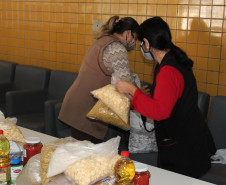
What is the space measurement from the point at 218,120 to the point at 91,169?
6.03 ft

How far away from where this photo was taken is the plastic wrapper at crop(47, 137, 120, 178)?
138 cm

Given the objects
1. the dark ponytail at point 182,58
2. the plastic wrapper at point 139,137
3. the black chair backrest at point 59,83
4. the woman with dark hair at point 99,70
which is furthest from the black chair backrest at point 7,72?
the dark ponytail at point 182,58

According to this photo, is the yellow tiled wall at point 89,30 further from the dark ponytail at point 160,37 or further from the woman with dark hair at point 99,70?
the dark ponytail at point 160,37

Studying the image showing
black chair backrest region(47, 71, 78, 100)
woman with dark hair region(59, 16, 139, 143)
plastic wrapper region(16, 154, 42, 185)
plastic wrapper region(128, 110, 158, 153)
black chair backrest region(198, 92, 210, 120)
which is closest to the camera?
plastic wrapper region(16, 154, 42, 185)

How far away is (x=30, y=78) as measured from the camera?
4.30 m

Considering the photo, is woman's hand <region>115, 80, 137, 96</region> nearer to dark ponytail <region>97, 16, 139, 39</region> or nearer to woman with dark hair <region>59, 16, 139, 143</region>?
woman with dark hair <region>59, 16, 139, 143</region>

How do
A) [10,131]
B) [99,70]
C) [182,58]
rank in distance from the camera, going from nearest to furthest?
[10,131] → [182,58] → [99,70]

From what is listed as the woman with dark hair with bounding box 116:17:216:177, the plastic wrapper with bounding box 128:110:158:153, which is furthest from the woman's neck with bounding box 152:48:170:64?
the plastic wrapper with bounding box 128:110:158:153

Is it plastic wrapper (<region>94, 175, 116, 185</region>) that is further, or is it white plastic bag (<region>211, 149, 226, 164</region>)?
white plastic bag (<region>211, 149, 226, 164</region>)

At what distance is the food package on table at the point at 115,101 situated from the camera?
2.10 metres

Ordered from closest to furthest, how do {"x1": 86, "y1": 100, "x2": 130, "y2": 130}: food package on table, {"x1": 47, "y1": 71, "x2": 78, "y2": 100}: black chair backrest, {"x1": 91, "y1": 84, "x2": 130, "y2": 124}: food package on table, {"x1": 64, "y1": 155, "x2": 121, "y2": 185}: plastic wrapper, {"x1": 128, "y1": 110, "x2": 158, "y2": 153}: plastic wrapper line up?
{"x1": 64, "y1": 155, "x2": 121, "y2": 185}: plastic wrapper → {"x1": 91, "y1": 84, "x2": 130, "y2": 124}: food package on table → {"x1": 86, "y1": 100, "x2": 130, "y2": 130}: food package on table → {"x1": 128, "y1": 110, "x2": 158, "y2": 153}: plastic wrapper → {"x1": 47, "y1": 71, "x2": 78, "y2": 100}: black chair backrest

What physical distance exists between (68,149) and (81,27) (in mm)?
2801

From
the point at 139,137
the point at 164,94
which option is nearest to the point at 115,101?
the point at 164,94

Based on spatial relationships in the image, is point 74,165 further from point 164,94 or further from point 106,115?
point 106,115
